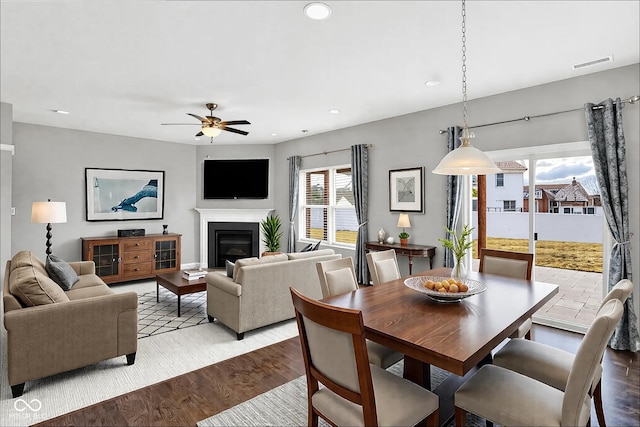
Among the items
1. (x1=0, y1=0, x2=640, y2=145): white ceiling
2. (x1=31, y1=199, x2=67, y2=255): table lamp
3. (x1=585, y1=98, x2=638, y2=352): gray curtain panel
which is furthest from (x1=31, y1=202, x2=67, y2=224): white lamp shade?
(x1=585, y1=98, x2=638, y2=352): gray curtain panel

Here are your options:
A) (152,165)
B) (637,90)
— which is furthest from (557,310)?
(152,165)

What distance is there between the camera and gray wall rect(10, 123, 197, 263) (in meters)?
5.42

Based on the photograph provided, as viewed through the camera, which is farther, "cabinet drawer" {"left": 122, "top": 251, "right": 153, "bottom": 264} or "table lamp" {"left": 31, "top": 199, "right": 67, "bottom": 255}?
"cabinet drawer" {"left": 122, "top": 251, "right": 153, "bottom": 264}

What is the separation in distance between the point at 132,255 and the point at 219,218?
73.4 inches

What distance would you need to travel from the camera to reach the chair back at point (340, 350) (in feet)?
4.35

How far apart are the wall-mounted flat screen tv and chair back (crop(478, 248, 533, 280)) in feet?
16.7

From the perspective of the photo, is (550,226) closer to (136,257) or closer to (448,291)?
(448,291)

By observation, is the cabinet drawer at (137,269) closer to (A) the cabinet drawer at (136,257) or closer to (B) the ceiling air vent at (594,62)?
(A) the cabinet drawer at (136,257)

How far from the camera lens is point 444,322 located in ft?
5.86

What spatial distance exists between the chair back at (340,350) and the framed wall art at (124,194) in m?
5.97

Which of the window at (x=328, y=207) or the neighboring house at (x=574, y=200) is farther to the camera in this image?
the window at (x=328, y=207)

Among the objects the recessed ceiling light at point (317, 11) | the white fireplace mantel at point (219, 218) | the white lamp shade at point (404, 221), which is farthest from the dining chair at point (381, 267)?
the white fireplace mantel at point (219, 218)

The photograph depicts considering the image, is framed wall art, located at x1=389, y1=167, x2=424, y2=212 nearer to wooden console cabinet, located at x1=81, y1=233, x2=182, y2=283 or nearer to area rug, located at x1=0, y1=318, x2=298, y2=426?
area rug, located at x1=0, y1=318, x2=298, y2=426

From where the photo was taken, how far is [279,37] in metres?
2.70
